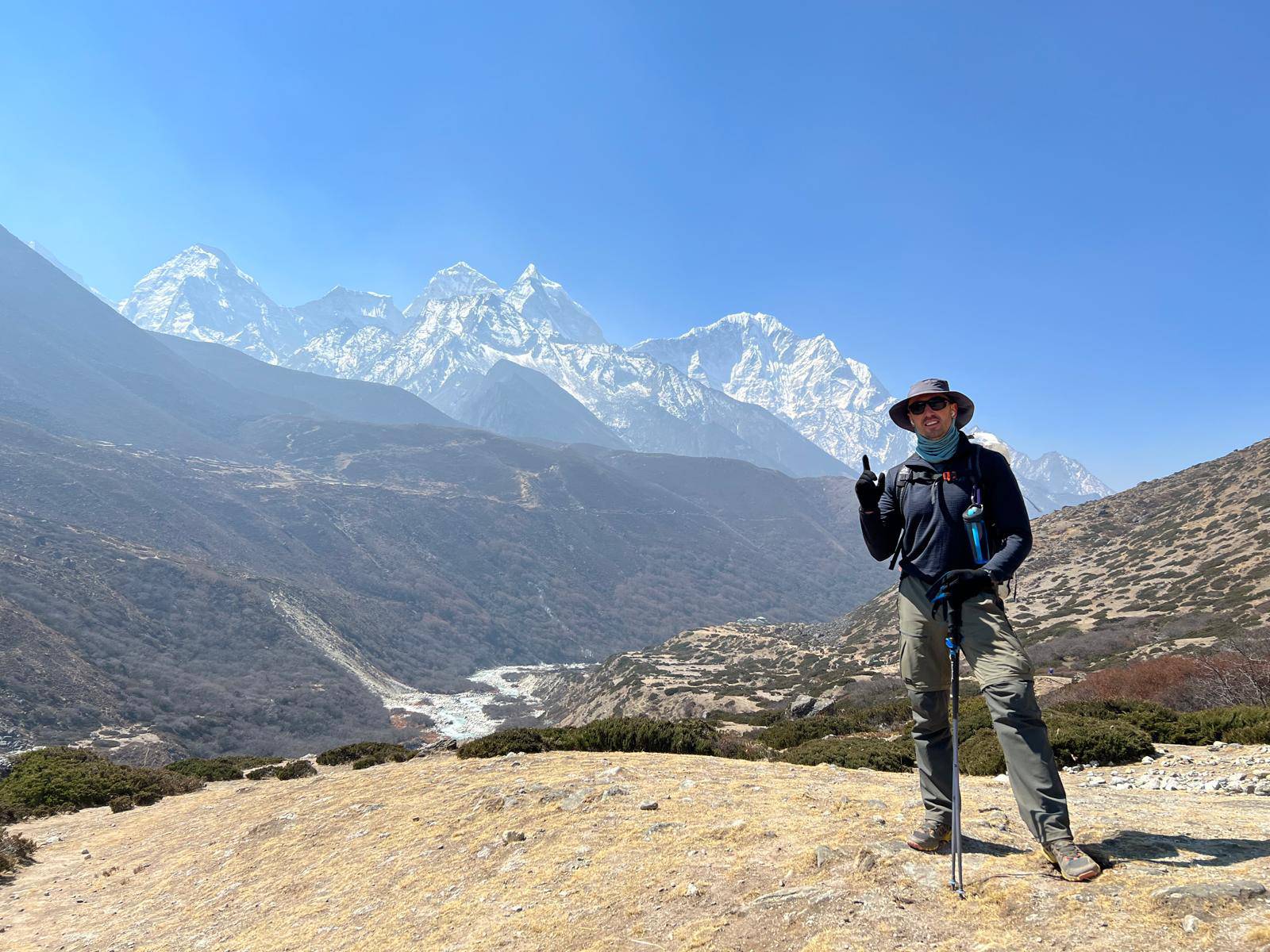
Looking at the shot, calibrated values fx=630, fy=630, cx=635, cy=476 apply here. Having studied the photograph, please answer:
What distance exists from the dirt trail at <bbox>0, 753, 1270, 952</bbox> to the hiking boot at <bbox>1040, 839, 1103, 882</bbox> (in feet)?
0.22

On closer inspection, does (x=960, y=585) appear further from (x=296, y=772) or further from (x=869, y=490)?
(x=296, y=772)

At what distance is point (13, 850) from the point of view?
11141mm

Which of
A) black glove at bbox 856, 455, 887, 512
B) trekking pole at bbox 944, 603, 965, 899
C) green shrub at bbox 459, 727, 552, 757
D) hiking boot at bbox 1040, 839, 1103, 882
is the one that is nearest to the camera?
hiking boot at bbox 1040, 839, 1103, 882

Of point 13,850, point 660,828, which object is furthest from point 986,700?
point 13,850

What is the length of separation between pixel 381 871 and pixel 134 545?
137792 millimetres

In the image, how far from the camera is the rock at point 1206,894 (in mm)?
3518

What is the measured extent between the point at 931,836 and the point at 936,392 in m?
3.57

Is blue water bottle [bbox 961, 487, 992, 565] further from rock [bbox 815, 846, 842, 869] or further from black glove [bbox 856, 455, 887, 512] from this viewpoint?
rock [bbox 815, 846, 842, 869]

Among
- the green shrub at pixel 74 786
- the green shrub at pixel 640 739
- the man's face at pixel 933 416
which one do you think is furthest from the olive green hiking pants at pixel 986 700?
the green shrub at pixel 74 786

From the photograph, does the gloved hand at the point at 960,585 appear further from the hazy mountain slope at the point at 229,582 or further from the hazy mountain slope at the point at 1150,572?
the hazy mountain slope at the point at 229,582

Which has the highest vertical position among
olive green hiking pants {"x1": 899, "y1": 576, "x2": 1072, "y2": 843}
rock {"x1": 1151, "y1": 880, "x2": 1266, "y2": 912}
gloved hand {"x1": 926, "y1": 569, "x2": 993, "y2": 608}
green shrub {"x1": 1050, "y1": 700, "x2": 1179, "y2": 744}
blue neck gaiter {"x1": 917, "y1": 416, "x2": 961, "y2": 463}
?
blue neck gaiter {"x1": 917, "y1": 416, "x2": 961, "y2": 463}

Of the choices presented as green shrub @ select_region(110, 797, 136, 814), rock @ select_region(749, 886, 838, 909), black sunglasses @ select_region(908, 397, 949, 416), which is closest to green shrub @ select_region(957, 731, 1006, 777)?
rock @ select_region(749, 886, 838, 909)

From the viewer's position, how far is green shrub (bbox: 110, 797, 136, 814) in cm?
1480

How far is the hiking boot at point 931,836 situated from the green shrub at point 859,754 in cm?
702
